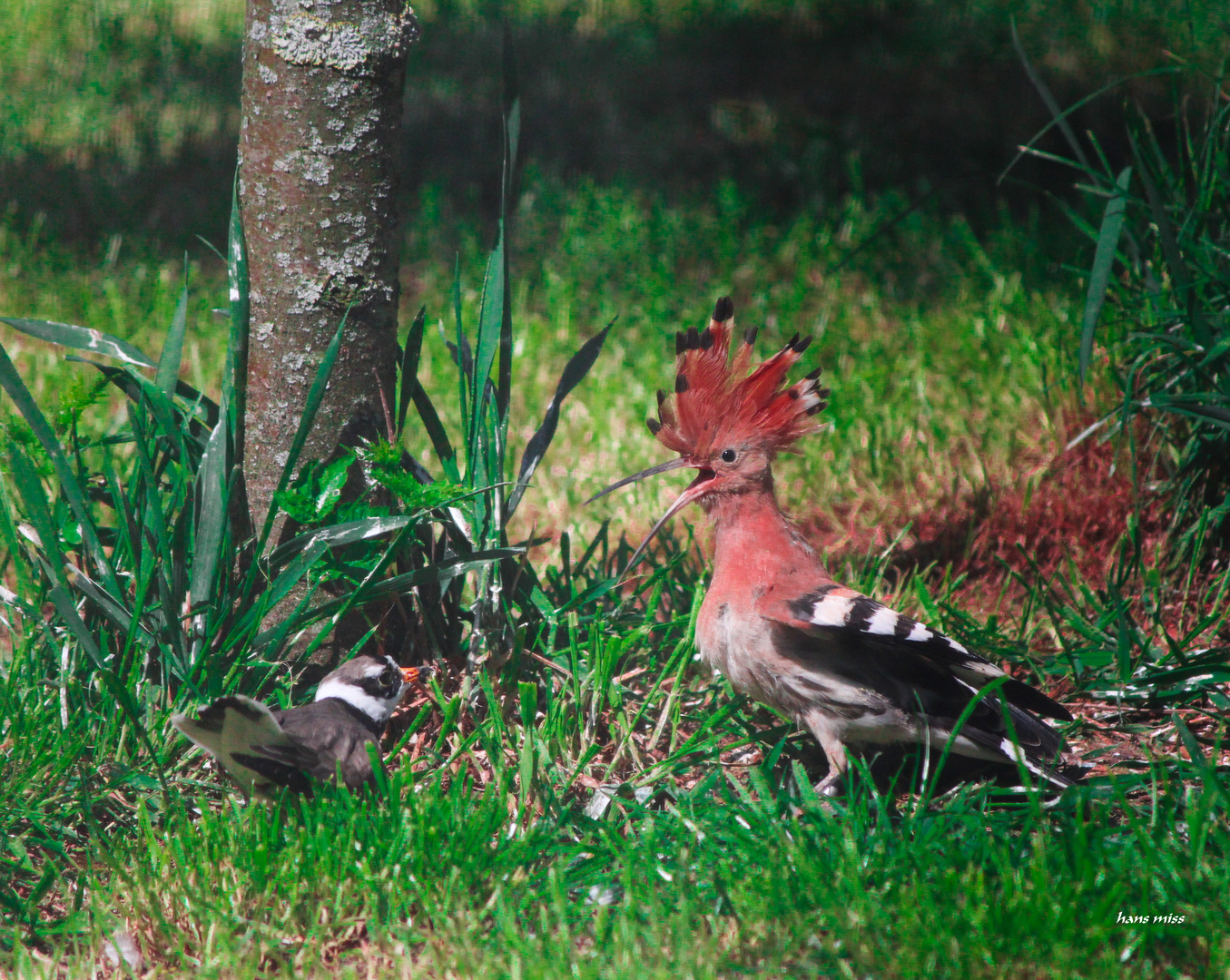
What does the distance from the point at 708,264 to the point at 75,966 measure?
14.7 feet

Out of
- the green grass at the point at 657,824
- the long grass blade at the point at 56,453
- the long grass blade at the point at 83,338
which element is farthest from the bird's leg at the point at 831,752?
the long grass blade at the point at 83,338

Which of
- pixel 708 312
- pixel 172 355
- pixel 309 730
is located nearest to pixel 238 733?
pixel 309 730

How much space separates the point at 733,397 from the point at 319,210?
42.7 inches

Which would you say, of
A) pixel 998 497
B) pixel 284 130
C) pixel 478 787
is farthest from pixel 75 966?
pixel 998 497

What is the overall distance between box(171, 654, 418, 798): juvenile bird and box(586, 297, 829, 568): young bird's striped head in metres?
0.68

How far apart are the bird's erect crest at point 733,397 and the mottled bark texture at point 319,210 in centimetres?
75

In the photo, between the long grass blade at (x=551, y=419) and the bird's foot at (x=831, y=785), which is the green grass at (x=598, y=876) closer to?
the bird's foot at (x=831, y=785)

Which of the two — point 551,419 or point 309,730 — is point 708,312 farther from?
point 309,730

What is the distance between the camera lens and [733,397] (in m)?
2.71

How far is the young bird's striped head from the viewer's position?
106 inches

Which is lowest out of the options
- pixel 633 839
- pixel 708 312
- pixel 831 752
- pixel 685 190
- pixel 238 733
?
pixel 633 839

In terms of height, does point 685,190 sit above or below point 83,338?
above

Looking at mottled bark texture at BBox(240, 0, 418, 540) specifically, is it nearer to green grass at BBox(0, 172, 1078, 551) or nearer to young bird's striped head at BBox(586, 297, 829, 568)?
young bird's striped head at BBox(586, 297, 829, 568)

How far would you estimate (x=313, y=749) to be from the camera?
233 cm
